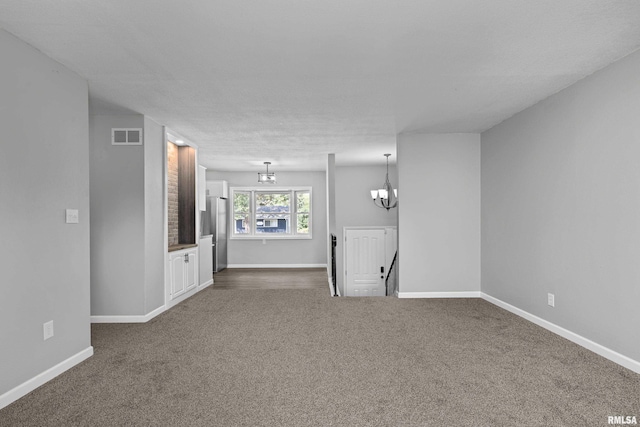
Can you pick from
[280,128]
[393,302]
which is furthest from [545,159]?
[280,128]

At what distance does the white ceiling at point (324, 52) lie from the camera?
94.6 inches

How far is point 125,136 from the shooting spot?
469cm

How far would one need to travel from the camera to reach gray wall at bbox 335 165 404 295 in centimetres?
949

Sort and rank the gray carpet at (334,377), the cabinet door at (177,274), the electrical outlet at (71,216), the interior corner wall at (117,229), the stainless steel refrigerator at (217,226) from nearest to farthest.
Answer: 1. the gray carpet at (334,377)
2. the electrical outlet at (71,216)
3. the interior corner wall at (117,229)
4. the cabinet door at (177,274)
5. the stainless steel refrigerator at (217,226)

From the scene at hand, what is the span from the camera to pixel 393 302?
223 inches

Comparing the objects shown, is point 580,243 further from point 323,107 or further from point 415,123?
point 323,107

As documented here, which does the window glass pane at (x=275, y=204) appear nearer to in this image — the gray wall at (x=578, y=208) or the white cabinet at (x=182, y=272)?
the white cabinet at (x=182, y=272)

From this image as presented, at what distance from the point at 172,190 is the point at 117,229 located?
1.54 metres

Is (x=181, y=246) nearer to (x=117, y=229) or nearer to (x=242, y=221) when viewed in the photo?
(x=117, y=229)

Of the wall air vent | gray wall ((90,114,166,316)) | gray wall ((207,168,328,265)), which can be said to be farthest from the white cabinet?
gray wall ((207,168,328,265))

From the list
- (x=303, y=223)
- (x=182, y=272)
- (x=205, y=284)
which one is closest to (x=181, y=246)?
(x=182, y=272)

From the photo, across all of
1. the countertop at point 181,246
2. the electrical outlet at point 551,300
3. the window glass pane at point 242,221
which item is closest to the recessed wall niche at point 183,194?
the countertop at point 181,246

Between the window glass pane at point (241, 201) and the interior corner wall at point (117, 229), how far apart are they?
5.77 metres

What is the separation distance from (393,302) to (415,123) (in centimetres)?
250
